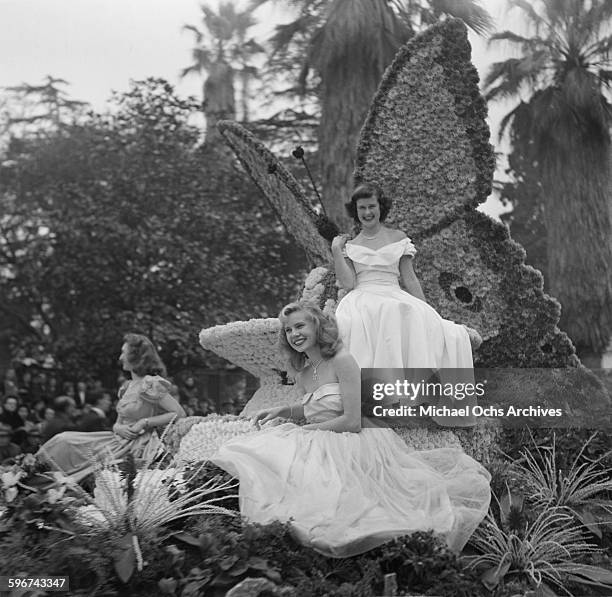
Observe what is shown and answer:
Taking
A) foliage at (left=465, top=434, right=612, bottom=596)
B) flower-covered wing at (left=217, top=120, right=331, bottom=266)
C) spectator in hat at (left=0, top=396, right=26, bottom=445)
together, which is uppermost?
flower-covered wing at (left=217, top=120, right=331, bottom=266)

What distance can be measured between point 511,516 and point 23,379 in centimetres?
1015

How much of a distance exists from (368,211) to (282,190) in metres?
2.72

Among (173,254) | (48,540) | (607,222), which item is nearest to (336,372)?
(48,540)

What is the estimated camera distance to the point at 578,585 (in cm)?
448

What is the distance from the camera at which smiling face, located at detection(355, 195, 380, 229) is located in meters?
5.60

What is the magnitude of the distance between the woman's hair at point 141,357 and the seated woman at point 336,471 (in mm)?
1808

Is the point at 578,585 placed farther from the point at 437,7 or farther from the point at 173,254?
the point at 437,7

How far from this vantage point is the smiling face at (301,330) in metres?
4.55

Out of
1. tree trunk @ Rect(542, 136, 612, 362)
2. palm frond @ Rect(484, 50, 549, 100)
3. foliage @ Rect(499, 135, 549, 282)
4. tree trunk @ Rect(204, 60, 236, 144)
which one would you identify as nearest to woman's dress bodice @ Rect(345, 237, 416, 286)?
tree trunk @ Rect(542, 136, 612, 362)

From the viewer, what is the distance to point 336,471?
4.23 m

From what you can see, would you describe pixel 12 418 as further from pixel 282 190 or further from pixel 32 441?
pixel 282 190

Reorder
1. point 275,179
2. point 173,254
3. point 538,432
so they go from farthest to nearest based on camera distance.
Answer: point 173,254 → point 275,179 → point 538,432

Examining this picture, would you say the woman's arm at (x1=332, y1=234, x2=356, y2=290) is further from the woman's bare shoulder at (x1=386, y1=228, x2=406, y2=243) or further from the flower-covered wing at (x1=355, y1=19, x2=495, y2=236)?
the flower-covered wing at (x1=355, y1=19, x2=495, y2=236)

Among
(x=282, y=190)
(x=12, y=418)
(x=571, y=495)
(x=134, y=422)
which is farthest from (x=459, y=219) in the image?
(x=12, y=418)
